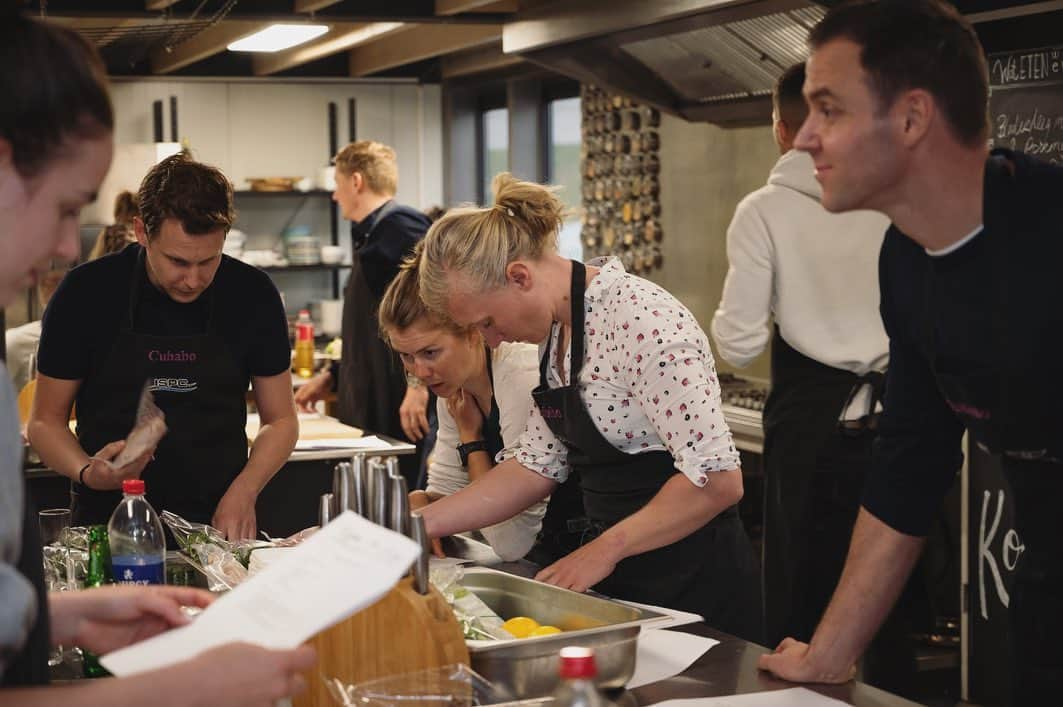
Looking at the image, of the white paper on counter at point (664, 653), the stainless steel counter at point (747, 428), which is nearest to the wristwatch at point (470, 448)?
the white paper on counter at point (664, 653)

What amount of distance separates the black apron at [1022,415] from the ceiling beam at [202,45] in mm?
5398

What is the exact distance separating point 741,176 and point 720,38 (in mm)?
1586

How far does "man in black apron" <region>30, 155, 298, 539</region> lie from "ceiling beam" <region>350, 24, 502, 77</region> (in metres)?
4.57

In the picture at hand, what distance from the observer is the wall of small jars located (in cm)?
737

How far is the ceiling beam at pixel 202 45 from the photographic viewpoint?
297 inches

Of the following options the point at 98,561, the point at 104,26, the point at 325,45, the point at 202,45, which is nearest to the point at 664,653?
the point at 98,561

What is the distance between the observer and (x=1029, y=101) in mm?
4176

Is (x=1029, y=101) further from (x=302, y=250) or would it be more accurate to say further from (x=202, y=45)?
(x=302, y=250)

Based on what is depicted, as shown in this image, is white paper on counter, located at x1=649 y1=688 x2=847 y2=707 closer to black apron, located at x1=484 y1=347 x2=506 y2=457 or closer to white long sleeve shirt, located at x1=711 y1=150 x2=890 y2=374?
black apron, located at x1=484 y1=347 x2=506 y2=457

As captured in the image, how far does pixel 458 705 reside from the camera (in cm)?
174

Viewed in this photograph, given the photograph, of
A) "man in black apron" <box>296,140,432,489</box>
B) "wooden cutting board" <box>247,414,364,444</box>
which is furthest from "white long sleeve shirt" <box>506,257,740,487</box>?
"man in black apron" <box>296,140,432,489</box>

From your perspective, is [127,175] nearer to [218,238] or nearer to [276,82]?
[276,82]

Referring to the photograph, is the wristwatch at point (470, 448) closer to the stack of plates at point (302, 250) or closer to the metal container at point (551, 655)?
the metal container at point (551, 655)

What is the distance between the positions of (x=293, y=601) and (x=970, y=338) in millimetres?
1035
